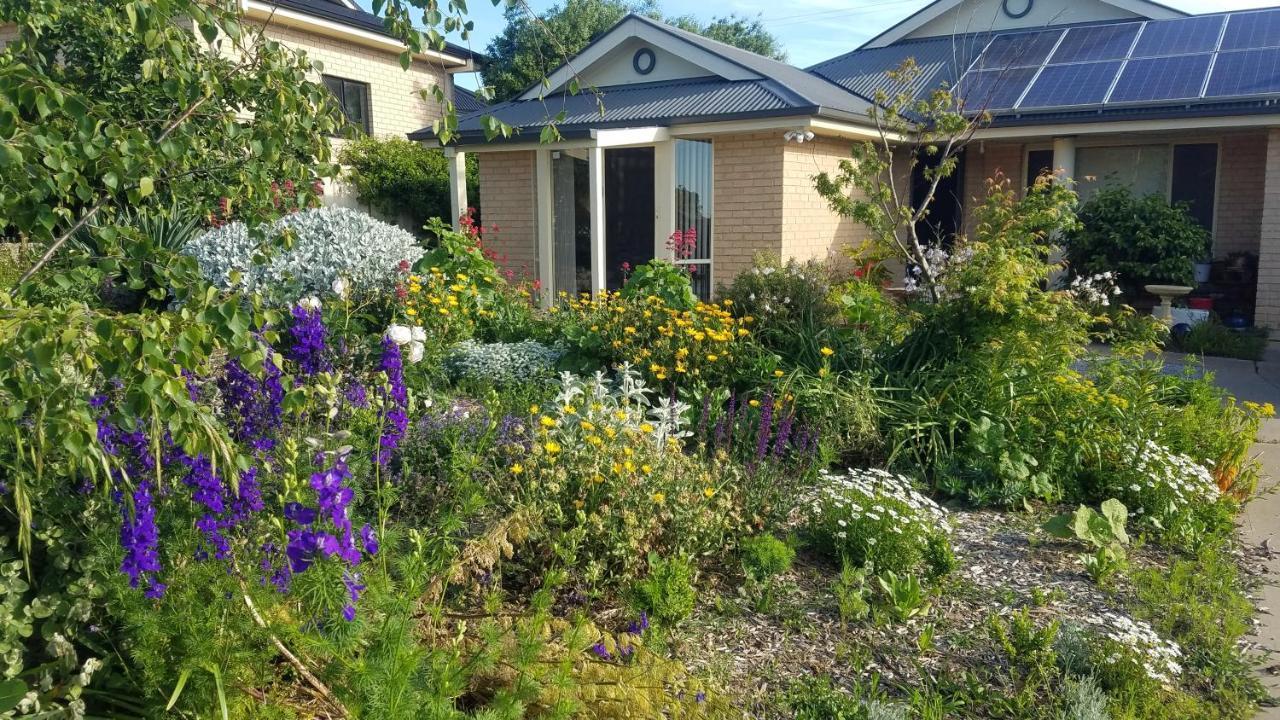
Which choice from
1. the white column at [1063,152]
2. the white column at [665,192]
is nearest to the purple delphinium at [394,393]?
the white column at [665,192]

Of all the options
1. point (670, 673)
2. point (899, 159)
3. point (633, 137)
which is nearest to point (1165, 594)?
point (670, 673)

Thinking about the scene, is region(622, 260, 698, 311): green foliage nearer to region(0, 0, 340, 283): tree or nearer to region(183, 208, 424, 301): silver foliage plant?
region(183, 208, 424, 301): silver foliage plant

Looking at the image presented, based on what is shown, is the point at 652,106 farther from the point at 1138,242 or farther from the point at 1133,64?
the point at 1133,64

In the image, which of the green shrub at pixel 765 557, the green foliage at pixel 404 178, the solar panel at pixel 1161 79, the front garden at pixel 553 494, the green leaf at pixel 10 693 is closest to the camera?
the green leaf at pixel 10 693

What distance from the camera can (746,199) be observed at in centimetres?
1158

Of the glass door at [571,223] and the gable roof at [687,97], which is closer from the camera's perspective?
the gable roof at [687,97]

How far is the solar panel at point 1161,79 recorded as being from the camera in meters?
11.5

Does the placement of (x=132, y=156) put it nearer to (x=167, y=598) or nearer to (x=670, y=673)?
(x=167, y=598)

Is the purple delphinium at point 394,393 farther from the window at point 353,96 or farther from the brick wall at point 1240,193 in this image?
the window at point 353,96

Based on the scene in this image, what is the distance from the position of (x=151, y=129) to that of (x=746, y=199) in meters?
8.91

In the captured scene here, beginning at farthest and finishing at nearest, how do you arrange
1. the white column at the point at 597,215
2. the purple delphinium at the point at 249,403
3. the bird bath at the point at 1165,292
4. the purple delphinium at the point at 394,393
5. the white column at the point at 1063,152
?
the white column at the point at 1063,152 → the white column at the point at 597,215 → the bird bath at the point at 1165,292 → the purple delphinium at the point at 394,393 → the purple delphinium at the point at 249,403

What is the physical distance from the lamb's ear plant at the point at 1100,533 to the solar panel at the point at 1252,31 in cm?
1112

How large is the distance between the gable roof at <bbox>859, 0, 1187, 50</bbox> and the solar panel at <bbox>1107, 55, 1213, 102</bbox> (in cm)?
263

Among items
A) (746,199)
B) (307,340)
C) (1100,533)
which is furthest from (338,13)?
(1100,533)
